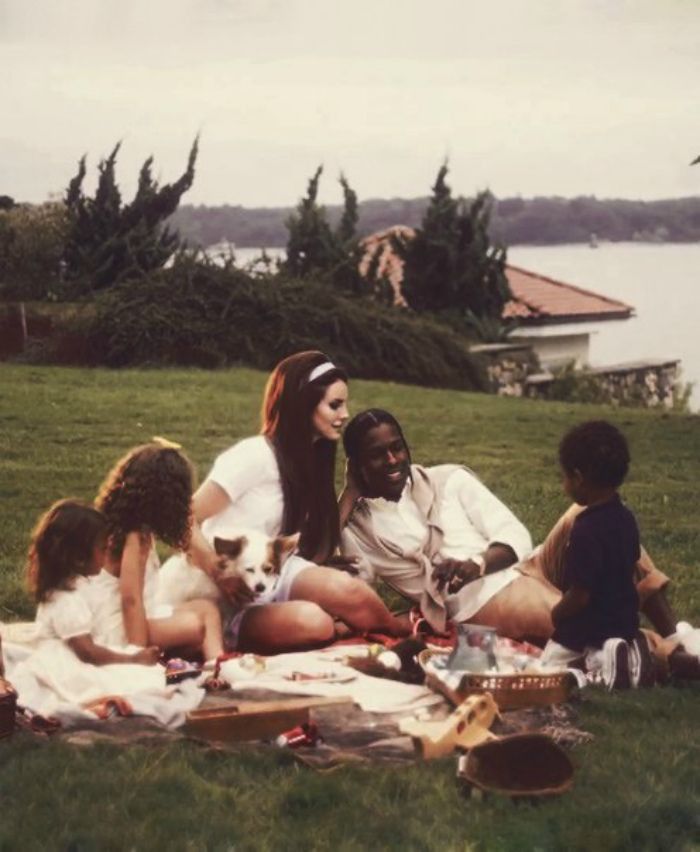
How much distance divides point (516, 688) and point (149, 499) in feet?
4.17

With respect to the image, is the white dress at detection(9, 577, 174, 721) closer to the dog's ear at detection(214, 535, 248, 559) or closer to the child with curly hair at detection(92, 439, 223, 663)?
the child with curly hair at detection(92, 439, 223, 663)

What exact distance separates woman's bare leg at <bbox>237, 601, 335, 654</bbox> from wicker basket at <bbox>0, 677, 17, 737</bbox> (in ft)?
3.75

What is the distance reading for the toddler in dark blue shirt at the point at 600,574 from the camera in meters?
4.63

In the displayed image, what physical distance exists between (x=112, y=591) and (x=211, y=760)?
38.1 inches

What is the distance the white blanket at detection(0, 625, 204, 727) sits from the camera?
4156 mm

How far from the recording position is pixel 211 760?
12.7 feet

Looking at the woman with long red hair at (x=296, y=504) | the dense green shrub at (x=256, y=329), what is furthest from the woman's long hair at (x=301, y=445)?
the dense green shrub at (x=256, y=329)

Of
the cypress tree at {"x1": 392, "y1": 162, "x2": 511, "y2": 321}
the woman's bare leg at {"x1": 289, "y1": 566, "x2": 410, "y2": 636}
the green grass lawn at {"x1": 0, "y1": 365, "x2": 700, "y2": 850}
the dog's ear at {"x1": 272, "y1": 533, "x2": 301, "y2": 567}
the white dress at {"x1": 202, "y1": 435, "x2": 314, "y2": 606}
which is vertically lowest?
the green grass lawn at {"x1": 0, "y1": 365, "x2": 700, "y2": 850}

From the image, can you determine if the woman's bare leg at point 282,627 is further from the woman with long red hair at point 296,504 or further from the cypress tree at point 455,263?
the cypress tree at point 455,263

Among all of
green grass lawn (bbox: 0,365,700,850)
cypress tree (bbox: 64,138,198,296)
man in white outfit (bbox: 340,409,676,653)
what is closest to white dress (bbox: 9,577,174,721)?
→ green grass lawn (bbox: 0,365,700,850)

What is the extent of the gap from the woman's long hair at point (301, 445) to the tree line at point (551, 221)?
143 inches

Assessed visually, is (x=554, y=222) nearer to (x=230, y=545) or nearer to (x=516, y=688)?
(x=230, y=545)

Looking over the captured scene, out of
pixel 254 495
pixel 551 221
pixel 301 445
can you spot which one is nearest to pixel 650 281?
pixel 551 221


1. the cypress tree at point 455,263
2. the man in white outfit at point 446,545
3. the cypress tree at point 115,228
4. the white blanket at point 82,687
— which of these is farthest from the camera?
the cypress tree at point 455,263
